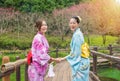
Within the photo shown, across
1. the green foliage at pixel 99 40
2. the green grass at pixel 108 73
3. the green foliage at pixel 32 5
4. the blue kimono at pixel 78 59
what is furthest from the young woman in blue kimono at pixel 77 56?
the green foliage at pixel 32 5

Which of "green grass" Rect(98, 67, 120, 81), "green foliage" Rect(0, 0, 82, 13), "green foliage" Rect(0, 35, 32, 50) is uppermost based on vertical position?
"green foliage" Rect(0, 0, 82, 13)

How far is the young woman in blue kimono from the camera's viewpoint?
199 inches

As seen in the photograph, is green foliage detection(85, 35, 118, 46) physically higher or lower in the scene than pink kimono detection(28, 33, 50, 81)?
lower

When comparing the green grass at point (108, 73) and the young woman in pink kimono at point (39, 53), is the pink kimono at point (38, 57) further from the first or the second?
the green grass at point (108, 73)

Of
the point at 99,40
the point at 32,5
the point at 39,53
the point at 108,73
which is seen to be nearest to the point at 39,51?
the point at 39,53

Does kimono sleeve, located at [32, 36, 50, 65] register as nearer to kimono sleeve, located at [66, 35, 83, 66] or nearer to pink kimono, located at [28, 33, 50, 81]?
pink kimono, located at [28, 33, 50, 81]

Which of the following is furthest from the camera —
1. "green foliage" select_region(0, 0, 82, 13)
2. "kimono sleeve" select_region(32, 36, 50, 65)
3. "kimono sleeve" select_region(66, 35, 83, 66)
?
"green foliage" select_region(0, 0, 82, 13)

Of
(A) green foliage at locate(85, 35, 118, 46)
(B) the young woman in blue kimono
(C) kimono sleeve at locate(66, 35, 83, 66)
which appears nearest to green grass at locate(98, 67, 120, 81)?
(B) the young woman in blue kimono

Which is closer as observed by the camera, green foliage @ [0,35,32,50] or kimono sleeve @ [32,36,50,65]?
kimono sleeve @ [32,36,50,65]

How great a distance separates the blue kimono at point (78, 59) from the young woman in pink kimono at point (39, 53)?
1.35 feet

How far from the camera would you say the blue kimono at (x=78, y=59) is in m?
5.04

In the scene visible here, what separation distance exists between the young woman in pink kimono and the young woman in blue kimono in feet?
1.34

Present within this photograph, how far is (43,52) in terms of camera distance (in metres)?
5.31

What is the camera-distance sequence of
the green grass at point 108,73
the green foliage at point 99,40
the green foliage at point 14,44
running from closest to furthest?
the green grass at point 108,73 → the green foliage at point 14,44 → the green foliage at point 99,40
